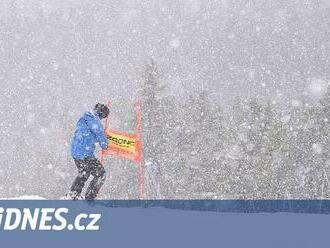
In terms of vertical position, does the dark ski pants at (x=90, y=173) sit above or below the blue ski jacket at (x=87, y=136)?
below

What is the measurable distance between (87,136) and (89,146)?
193mm

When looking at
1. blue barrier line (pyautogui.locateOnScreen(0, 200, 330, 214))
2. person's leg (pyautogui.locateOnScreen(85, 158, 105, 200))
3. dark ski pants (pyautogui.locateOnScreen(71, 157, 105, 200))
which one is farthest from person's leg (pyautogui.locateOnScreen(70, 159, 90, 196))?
blue barrier line (pyautogui.locateOnScreen(0, 200, 330, 214))

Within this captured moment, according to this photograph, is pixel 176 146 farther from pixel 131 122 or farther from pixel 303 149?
pixel 303 149

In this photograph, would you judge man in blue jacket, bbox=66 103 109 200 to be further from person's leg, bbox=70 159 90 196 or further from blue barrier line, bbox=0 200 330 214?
blue barrier line, bbox=0 200 330 214

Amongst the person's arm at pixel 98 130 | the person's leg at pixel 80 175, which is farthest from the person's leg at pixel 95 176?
the person's arm at pixel 98 130

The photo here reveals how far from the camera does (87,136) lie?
465 inches

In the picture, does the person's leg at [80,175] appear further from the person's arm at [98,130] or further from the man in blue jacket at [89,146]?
the person's arm at [98,130]

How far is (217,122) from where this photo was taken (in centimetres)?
3650

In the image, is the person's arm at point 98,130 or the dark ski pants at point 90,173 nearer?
the person's arm at point 98,130

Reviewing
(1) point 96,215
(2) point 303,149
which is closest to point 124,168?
(2) point 303,149

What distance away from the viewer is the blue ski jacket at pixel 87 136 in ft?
38.4

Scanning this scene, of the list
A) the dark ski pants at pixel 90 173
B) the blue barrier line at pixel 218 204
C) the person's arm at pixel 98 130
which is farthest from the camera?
the dark ski pants at pixel 90 173

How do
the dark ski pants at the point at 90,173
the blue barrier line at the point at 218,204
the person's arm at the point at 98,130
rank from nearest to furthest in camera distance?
the blue barrier line at the point at 218,204 < the person's arm at the point at 98,130 < the dark ski pants at the point at 90,173

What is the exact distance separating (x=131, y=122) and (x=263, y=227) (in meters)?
24.9
